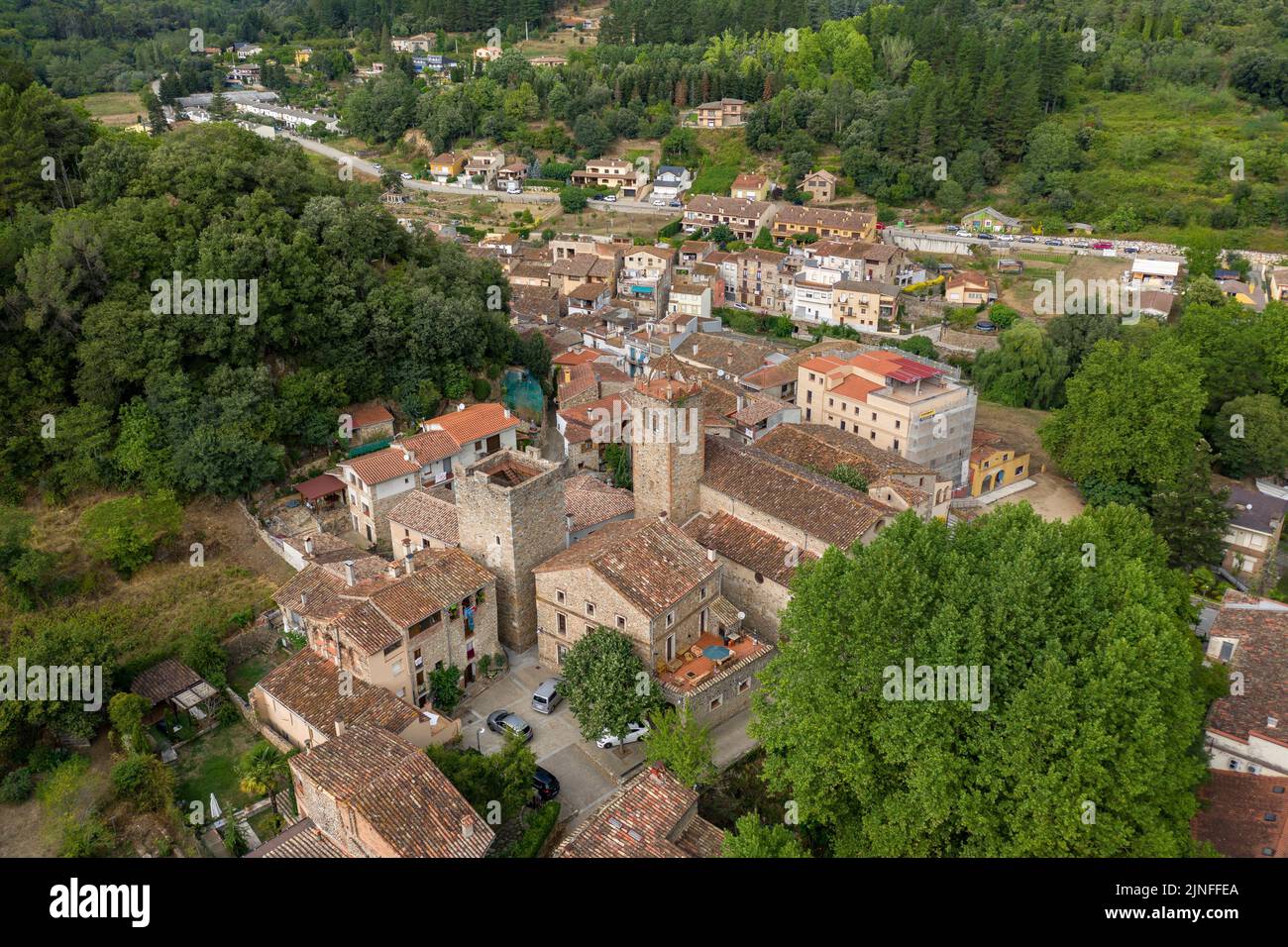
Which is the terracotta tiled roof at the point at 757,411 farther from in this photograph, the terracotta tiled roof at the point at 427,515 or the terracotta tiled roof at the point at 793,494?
the terracotta tiled roof at the point at 427,515

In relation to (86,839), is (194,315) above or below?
above

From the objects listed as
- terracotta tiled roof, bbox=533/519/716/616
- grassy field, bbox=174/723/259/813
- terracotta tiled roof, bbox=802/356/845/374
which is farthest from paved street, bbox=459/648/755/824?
terracotta tiled roof, bbox=802/356/845/374

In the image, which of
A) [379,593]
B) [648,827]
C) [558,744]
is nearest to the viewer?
[648,827]

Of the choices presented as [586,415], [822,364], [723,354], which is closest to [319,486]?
[586,415]

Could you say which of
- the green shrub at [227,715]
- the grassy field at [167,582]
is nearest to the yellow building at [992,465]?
the grassy field at [167,582]

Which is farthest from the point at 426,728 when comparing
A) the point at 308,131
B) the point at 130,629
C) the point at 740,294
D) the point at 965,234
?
the point at 308,131

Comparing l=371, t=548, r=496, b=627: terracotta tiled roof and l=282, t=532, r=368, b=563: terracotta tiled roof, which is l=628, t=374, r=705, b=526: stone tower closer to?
l=371, t=548, r=496, b=627: terracotta tiled roof

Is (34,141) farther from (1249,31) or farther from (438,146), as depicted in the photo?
(1249,31)

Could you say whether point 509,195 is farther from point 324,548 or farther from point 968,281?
point 324,548
